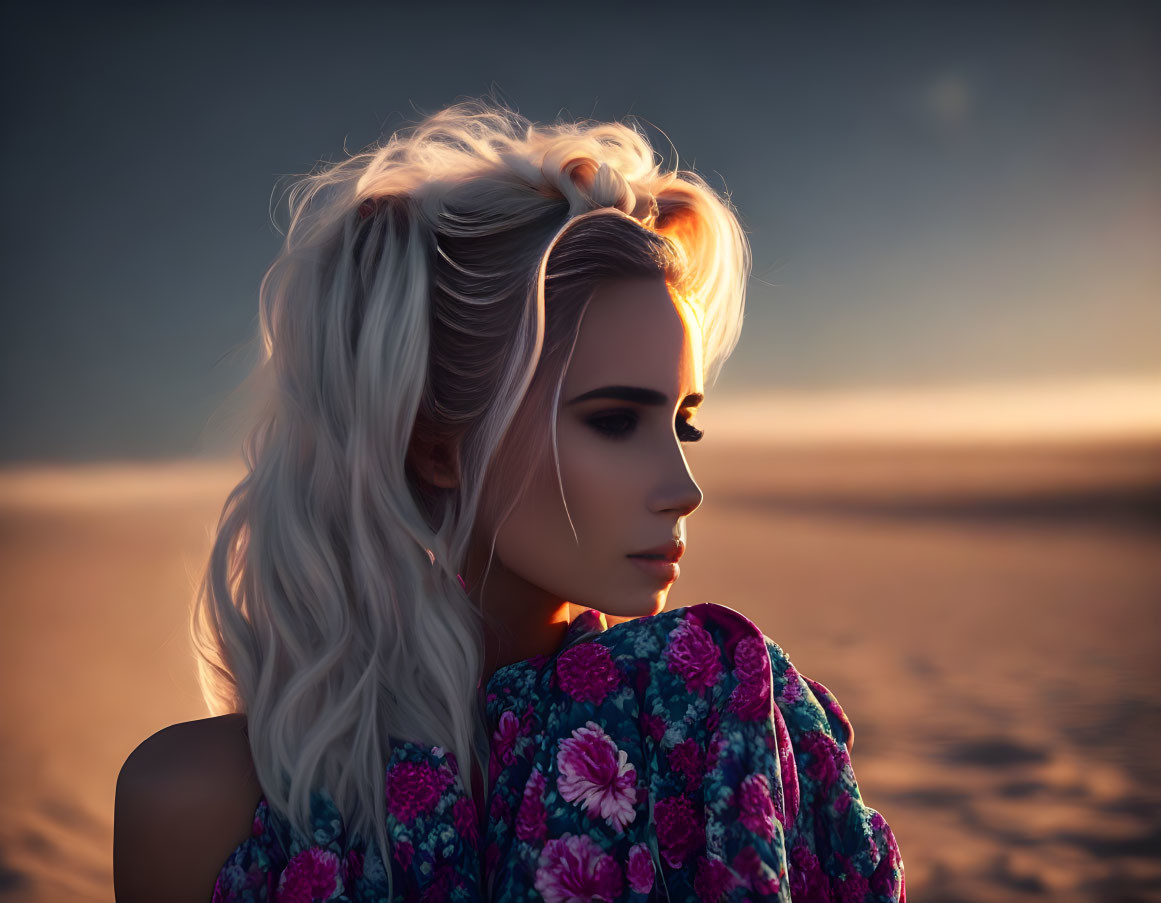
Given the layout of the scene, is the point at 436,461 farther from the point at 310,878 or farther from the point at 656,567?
the point at 310,878

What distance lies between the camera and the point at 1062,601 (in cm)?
948

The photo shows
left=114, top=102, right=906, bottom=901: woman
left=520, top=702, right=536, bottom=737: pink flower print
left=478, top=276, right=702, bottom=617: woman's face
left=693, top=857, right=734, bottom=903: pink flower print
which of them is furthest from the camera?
left=478, top=276, right=702, bottom=617: woman's face

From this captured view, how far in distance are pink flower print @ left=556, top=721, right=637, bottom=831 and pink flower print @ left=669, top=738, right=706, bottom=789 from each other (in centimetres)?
7

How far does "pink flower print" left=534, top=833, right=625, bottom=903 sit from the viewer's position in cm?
130

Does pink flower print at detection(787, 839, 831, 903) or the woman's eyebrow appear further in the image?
the woman's eyebrow

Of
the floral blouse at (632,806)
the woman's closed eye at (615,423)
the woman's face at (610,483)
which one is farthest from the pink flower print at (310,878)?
the woman's closed eye at (615,423)

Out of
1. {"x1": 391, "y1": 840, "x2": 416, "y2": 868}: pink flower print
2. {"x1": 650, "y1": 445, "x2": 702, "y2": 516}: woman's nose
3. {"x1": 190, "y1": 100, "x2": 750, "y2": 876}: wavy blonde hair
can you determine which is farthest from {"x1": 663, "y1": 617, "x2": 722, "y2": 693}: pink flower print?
{"x1": 391, "y1": 840, "x2": 416, "y2": 868}: pink flower print

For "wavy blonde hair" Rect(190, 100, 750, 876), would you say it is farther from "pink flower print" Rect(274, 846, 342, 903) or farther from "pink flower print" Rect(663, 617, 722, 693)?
"pink flower print" Rect(663, 617, 722, 693)

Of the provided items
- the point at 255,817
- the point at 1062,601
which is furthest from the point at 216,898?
the point at 1062,601

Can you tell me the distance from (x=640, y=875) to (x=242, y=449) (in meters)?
1.12

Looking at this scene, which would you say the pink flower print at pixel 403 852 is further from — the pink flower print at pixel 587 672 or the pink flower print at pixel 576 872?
the pink flower print at pixel 587 672

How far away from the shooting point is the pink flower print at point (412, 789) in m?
1.41

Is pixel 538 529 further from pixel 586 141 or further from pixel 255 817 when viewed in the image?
pixel 586 141

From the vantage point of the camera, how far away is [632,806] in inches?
53.7
